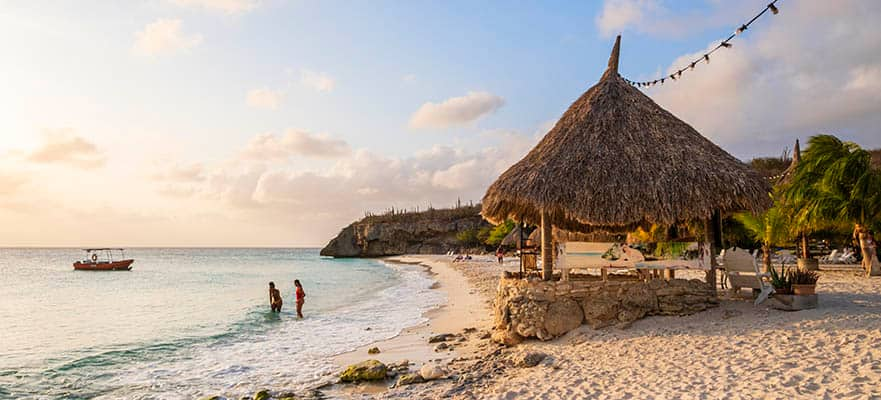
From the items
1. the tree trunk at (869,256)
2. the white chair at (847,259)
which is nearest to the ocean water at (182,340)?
the tree trunk at (869,256)

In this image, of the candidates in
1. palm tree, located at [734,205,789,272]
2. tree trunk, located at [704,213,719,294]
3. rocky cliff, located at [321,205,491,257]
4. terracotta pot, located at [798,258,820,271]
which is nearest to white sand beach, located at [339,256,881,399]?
tree trunk, located at [704,213,719,294]

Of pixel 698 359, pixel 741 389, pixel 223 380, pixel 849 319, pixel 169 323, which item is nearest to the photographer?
pixel 741 389

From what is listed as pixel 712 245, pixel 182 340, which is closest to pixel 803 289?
pixel 712 245

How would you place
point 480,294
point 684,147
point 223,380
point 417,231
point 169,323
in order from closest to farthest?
point 223,380 → point 684,147 → point 169,323 → point 480,294 → point 417,231

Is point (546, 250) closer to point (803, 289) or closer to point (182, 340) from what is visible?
point (803, 289)

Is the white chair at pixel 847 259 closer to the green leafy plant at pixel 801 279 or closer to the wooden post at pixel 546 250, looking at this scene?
the green leafy plant at pixel 801 279

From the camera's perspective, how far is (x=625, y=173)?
338 inches

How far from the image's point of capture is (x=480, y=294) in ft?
59.0

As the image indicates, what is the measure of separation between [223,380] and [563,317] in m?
5.26

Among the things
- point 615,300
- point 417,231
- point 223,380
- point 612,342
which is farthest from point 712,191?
point 417,231

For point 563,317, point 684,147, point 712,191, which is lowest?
point 563,317

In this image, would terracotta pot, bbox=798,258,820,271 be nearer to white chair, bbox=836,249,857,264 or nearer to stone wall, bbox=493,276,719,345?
white chair, bbox=836,249,857,264

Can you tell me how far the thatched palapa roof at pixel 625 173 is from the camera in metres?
8.33

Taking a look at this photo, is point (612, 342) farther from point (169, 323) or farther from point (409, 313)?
point (169, 323)
